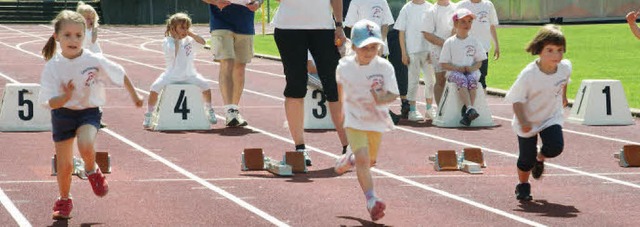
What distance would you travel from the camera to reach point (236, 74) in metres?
17.7

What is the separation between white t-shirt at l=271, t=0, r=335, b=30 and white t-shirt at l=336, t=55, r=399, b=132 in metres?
3.06

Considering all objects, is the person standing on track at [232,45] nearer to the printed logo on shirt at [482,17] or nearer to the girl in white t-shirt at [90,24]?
the girl in white t-shirt at [90,24]

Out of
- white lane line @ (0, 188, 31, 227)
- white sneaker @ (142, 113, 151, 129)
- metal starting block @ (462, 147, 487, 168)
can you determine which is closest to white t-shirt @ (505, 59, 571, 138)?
metal starting block @ (462, 147, 487, 168)

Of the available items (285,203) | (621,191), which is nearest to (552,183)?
(621,191)

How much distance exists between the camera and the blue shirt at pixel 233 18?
17.6 metres

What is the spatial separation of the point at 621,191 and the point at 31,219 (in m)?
4.59

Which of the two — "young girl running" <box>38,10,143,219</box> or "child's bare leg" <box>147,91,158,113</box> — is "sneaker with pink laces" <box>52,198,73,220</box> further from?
"child's bare leg" <box>147,91,158,113</box>

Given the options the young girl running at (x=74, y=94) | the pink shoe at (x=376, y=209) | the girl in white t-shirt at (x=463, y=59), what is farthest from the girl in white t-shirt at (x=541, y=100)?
the girl in white t-shirt at (x=463, y=59)

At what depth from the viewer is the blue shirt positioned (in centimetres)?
1762

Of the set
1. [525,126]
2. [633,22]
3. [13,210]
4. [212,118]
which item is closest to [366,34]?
[525,126]

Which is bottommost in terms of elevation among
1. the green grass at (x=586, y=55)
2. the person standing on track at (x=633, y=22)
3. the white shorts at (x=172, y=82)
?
the green grass at (x=586, y=55)

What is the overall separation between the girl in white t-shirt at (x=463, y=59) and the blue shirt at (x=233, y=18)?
7.69ft

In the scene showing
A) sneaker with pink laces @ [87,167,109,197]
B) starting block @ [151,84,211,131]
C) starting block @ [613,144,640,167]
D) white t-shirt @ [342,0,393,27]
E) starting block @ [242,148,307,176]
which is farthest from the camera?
→ white t-shirt @ [342,0,393,27]

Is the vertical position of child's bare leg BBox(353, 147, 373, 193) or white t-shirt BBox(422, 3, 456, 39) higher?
white t-shirt BBox(422, 3, 456, 39)
